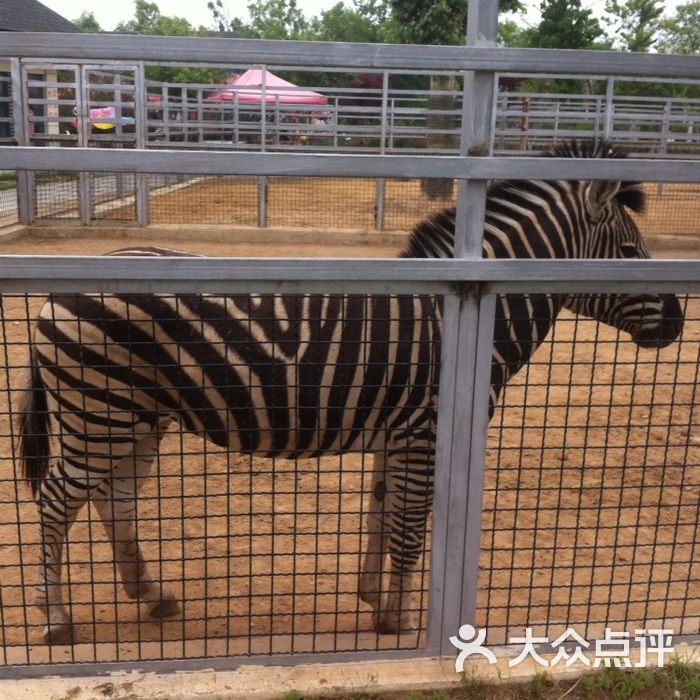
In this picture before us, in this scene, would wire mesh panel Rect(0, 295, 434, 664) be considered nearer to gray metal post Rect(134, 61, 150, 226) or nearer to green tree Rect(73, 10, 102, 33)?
gray metal post Rect(134, 61, 150, 226)

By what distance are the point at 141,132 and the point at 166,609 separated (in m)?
10.9

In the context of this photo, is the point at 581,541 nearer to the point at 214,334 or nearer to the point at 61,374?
the point at 214,334

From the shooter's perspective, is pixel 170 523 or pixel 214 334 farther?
pixel 170 523

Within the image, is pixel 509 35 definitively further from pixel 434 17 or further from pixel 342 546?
pixel 342 546

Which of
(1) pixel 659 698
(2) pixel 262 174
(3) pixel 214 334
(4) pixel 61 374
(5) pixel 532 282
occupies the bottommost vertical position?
(1) pixel 659 698

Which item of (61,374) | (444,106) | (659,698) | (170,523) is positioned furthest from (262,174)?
(444,106)

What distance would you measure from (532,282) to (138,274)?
1.17 m

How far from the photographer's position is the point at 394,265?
2.28 m

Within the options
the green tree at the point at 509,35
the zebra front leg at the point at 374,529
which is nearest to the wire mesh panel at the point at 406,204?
the zebra front leg at the point at 374,529

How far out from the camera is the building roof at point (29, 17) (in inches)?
944

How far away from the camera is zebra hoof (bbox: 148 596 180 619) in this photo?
3.38 meters

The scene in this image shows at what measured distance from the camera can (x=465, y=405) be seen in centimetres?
247

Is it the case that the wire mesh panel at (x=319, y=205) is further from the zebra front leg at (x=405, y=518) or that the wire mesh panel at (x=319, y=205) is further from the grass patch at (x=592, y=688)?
the grass patch at (x=592, y=688)

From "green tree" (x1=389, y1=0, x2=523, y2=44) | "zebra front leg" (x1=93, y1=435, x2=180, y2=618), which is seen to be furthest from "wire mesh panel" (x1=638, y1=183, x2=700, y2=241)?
"zebra front leg" (x1=93, y1=435, x2=180, y2=618)
